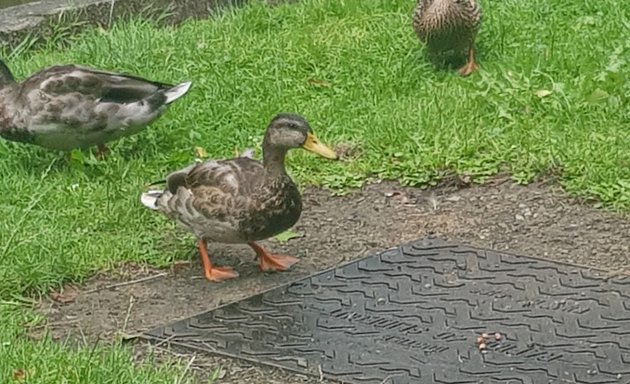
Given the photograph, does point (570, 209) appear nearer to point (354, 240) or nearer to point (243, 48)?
point (354, 240)

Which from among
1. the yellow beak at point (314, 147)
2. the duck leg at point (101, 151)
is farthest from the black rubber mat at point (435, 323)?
the duck leg at point (101, 151)

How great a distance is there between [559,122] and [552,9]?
89.6 inches

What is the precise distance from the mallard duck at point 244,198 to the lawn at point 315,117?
31 centimetres

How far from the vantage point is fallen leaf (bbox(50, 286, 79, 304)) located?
5621 millimetres

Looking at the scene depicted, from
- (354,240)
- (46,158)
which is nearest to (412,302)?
(354,240)

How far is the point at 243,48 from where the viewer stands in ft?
29.7

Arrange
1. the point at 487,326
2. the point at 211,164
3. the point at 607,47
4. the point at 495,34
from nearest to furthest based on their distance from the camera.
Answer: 1. the point at 487,326
2. the point at 211,164
3. the point at 607,47
4. the point at 495,34

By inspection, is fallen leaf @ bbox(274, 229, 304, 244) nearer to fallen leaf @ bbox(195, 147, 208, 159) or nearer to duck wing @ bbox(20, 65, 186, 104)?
fallen leaf @ bbox(195, 147, 208, 159)

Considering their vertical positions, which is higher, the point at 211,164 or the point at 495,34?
the point at 211,164

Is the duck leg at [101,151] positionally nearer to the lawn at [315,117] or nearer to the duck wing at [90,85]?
the lawn at [315,117]

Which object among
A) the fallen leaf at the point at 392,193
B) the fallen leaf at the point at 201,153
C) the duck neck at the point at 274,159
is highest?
the duck neck at the point at 274,159

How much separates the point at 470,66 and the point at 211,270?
→ 10.5ft

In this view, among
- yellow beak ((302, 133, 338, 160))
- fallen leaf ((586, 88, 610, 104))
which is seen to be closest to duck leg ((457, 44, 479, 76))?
fallen leaf ((586, 88, 610, 104))

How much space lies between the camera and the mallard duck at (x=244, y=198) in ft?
18.5
